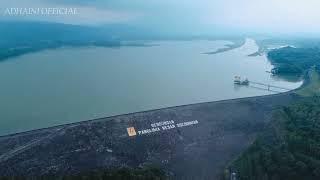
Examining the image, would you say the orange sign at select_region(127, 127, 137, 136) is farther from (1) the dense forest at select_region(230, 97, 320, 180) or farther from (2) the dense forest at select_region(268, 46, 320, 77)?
(2) the dense forest at select_region(268, 46, 320, 77)

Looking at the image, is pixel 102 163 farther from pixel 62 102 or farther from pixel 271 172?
pixel 62 102

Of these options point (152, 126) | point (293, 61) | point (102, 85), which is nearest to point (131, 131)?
point (152, 126)

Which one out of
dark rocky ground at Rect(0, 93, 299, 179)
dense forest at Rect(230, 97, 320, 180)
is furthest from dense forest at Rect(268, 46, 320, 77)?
dense forest at Rect(230, 97, 320, 180)

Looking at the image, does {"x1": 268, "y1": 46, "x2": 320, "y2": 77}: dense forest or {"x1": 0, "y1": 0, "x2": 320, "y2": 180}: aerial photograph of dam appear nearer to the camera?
{"x1": 0, "y1": 0, "x2": 320, "y2": 180}: aerial photograph of dam

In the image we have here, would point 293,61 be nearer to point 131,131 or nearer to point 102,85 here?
point 102,85

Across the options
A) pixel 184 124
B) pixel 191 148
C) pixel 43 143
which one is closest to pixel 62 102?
pixel 43 143

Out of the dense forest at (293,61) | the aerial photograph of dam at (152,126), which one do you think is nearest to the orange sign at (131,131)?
the aerial photograph of dam at (152,126)
